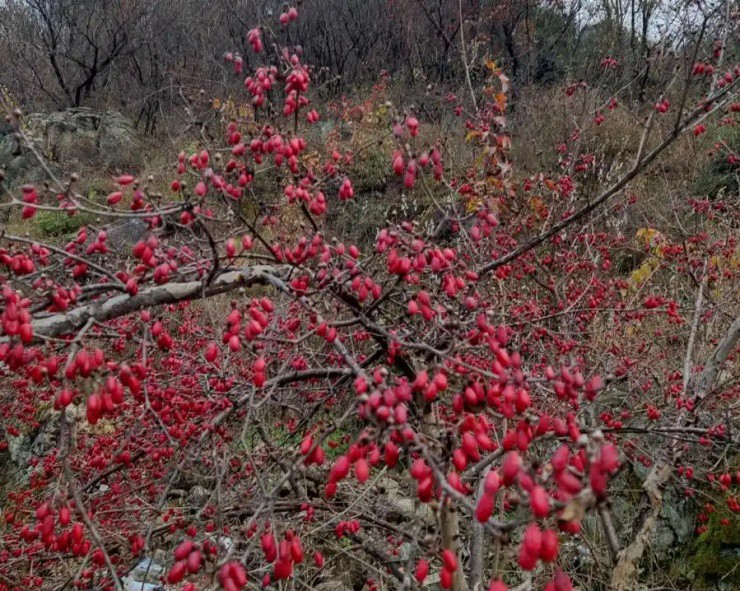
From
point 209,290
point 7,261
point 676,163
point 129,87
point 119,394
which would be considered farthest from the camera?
point 129,87

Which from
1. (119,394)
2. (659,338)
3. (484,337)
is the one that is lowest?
(659,338)

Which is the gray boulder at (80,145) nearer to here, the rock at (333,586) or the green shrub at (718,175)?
the green shrub at (718,175)

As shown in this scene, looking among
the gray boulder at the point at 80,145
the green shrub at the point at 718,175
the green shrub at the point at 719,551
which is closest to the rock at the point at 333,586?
the green shrub at the point at 719,551

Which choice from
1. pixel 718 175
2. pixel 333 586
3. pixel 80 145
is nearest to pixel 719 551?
pixel 333 586

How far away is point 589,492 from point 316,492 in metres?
2.67

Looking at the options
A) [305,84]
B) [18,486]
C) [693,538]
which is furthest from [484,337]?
[18,486]

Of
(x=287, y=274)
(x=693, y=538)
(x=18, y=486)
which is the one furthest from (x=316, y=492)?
(x=18, y=486)

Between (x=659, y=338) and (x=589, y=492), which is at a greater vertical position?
(x=589, y=492)

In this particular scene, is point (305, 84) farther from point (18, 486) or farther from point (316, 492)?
point (18, 486)

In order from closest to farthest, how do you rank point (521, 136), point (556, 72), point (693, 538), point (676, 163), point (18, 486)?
point (693, 538) → point (18, 486) → point (676, 163) → point (521, 136) → point (556, 72)

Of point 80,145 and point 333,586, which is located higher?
point 80,145

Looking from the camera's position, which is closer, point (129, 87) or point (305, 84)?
point (305, 84)

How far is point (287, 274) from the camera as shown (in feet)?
6.12

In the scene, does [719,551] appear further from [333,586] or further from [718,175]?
[718,175]
